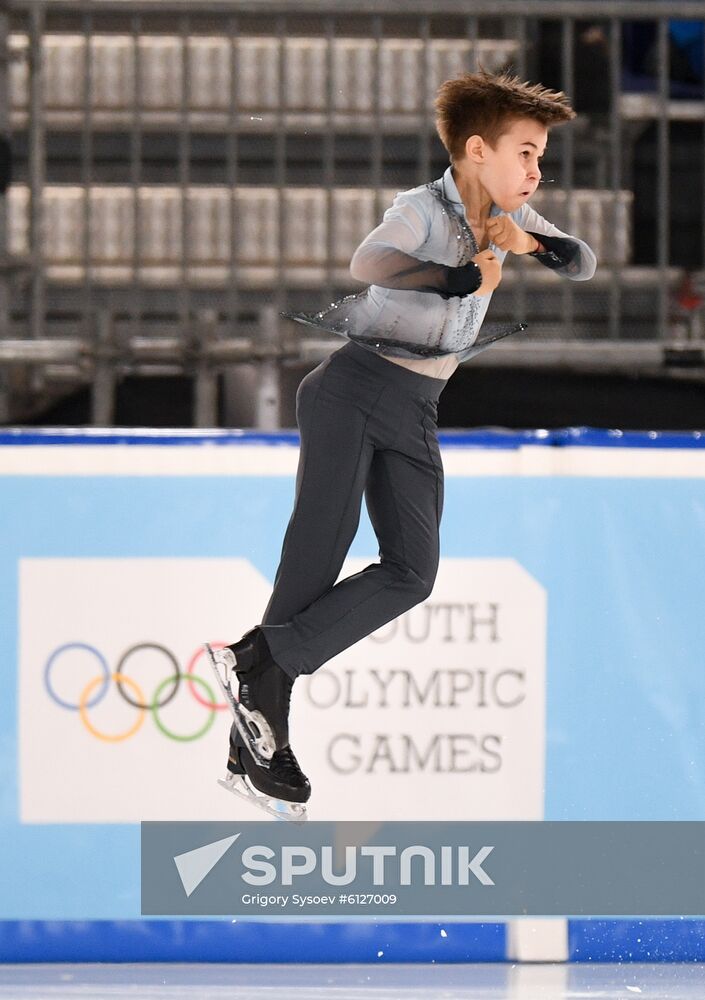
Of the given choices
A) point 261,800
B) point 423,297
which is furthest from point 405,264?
point 261,800

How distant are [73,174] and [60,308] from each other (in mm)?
480

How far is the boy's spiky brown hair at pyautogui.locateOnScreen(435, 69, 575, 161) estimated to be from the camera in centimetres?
267

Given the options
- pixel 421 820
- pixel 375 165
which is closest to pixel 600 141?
pixel 375 165

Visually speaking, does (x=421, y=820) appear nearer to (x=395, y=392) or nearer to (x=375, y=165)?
(x=395, y=392)

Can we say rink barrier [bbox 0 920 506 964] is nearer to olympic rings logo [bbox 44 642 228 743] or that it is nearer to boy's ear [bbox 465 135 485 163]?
olympic rings logo [bbox 44 642 228 743]

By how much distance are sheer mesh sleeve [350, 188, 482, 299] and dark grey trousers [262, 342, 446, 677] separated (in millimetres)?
203

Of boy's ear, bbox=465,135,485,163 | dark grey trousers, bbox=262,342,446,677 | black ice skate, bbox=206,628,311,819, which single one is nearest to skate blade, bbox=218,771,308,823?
black ice skate, bbox=206,628,311,819

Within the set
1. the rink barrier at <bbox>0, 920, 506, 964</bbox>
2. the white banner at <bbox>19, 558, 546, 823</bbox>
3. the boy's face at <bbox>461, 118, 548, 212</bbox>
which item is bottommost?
the rink barrier at <bbox>0, 920, 506, 964</bbox>

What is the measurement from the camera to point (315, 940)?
3723 millimetres

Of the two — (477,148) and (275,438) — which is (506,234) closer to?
(477,148)

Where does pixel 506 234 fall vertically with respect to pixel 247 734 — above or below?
A: above

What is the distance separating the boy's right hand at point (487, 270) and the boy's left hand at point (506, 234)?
31mm

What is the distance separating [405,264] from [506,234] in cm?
22

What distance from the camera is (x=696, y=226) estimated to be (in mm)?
5215
